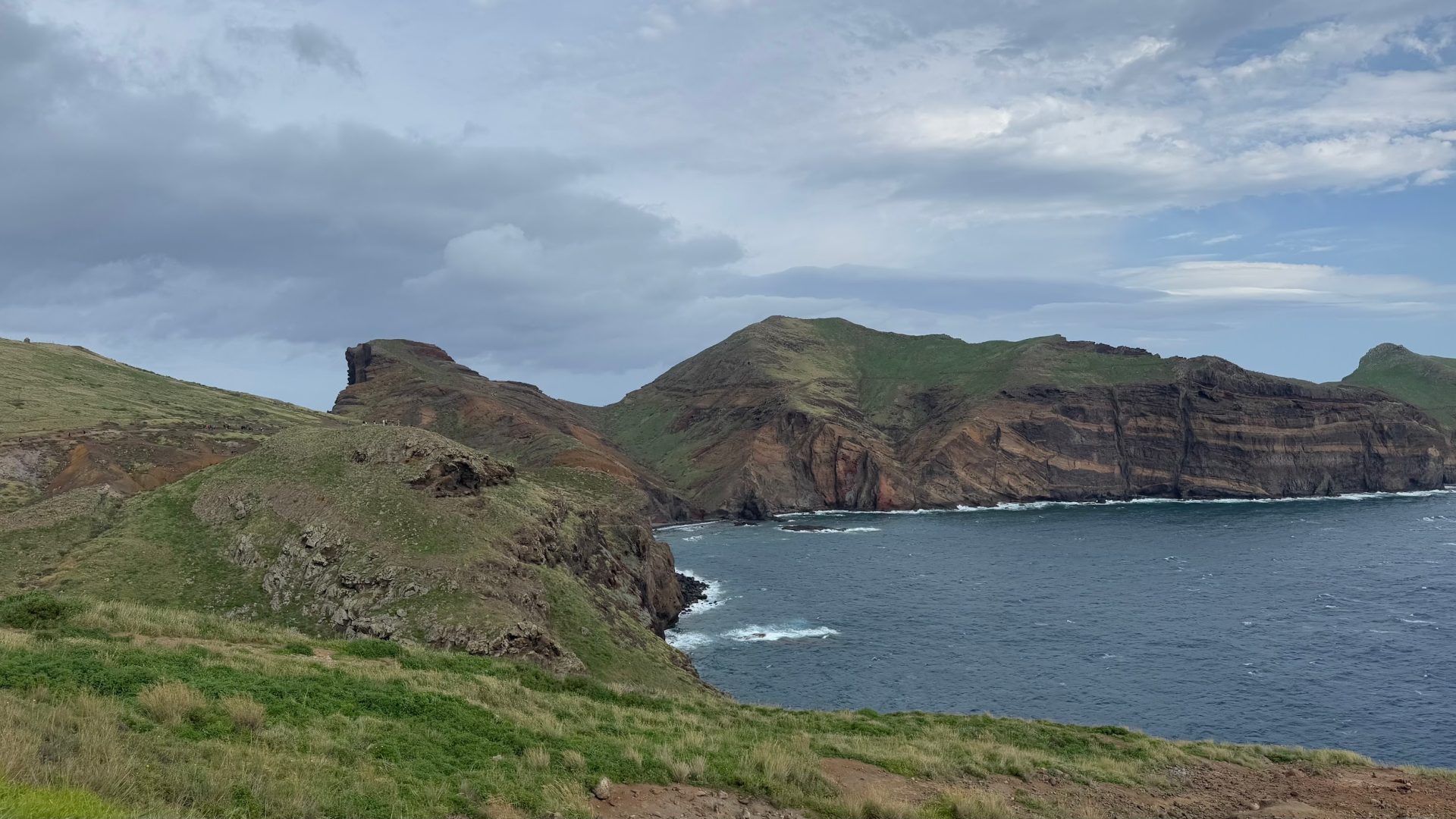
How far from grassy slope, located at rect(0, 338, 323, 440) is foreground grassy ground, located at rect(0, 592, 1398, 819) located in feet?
178

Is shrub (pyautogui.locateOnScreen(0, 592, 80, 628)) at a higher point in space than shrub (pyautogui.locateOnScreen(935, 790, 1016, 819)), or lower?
higher

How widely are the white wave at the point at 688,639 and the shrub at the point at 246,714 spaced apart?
5200 cm

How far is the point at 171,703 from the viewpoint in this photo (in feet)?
50.4

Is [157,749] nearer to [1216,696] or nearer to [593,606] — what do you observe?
[593,606]

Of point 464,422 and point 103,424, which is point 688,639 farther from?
point 464,422

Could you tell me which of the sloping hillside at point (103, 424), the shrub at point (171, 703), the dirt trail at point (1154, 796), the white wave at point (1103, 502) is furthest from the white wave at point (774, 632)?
the white wave at point (1103, 502)

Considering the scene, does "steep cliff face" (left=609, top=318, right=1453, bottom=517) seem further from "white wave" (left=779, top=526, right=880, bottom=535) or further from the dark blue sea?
the dark blue sea

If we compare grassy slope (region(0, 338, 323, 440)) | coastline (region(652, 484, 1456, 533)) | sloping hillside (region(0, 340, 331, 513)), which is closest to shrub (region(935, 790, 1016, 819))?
sloping hillside (region(0, 340, 331, 513))

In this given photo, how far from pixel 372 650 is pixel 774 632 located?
1948 inches

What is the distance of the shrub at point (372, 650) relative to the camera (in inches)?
1040

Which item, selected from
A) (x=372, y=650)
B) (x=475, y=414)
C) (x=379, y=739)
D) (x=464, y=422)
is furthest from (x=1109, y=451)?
(x=379, y=739)

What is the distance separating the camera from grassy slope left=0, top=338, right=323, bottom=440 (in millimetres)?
69044

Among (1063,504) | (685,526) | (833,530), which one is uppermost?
(1063,504)

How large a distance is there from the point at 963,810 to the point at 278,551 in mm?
37874
